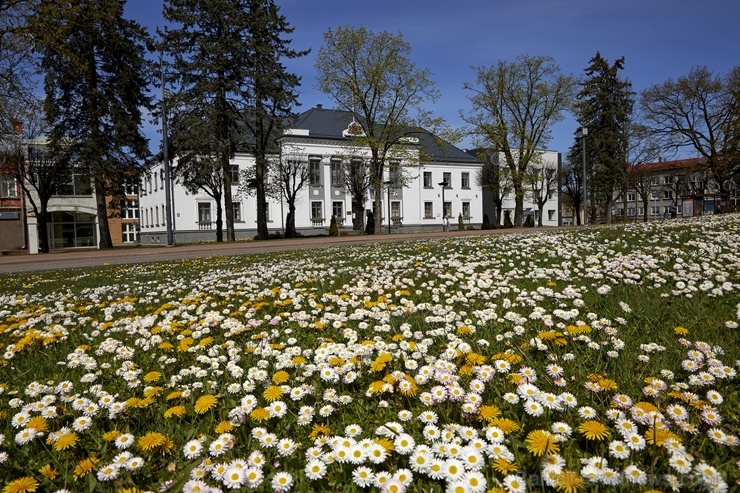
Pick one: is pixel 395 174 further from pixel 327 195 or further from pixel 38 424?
pixel 38 424

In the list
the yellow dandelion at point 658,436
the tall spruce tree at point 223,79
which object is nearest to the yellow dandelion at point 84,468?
the yellow dandelion at point 658,436

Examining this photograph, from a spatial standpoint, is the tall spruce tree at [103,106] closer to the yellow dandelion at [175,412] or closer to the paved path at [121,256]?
the paved path at [121,256]

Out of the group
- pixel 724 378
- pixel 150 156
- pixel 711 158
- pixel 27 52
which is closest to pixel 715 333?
pixel 724 378

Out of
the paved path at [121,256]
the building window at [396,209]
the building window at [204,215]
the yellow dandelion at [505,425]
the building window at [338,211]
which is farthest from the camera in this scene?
the building window at [396,209]

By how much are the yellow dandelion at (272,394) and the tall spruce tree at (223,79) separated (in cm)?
2855

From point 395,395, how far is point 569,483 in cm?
106

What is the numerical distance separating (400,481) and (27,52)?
21975mm

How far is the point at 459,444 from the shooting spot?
174 centimetres

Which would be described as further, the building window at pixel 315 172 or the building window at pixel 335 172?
the building window at pixel 335 172

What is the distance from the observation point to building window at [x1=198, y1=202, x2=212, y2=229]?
1818 inches

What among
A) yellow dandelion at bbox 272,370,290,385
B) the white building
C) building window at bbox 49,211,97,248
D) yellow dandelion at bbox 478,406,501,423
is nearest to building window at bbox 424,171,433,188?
the white building

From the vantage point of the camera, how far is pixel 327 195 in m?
50.1

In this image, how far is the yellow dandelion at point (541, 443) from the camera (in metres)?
1.64

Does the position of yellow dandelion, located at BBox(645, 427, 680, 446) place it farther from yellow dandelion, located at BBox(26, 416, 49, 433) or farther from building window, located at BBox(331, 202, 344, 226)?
building window, located at BBox(331, 202, 344, 226)
